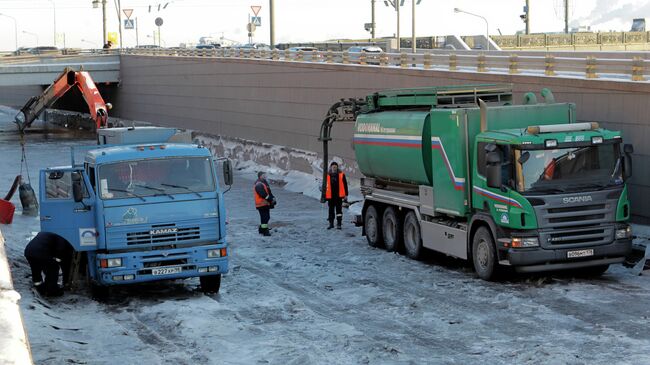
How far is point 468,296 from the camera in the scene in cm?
1697

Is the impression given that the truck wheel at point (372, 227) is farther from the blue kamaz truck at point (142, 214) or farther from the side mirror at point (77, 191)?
the side mirror at point (77, 191)

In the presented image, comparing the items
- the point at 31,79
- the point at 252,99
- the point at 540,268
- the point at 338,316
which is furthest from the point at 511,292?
the point at 31,79

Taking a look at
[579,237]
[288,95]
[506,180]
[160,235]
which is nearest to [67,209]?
[160,235]

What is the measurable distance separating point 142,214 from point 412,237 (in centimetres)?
672

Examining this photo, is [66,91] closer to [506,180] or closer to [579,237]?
[506,180]

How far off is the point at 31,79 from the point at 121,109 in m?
6.81

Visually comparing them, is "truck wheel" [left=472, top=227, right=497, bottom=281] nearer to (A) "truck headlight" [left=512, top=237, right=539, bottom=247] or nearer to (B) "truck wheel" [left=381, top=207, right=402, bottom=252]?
(A) "truck headlight" [left=512, top=237, right=539, bottom=247]

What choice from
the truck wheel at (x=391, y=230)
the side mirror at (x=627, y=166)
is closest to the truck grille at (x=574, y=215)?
the side mirror at (x=627, y=166)

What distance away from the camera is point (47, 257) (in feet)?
57.5

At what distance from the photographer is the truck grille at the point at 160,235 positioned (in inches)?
667

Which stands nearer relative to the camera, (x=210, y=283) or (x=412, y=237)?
(x=210, y=283)

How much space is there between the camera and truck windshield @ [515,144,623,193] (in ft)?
57.2

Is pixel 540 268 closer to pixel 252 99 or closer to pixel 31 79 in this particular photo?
pixel 252 99

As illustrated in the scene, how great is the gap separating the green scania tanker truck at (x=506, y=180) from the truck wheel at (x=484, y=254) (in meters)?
0.02
